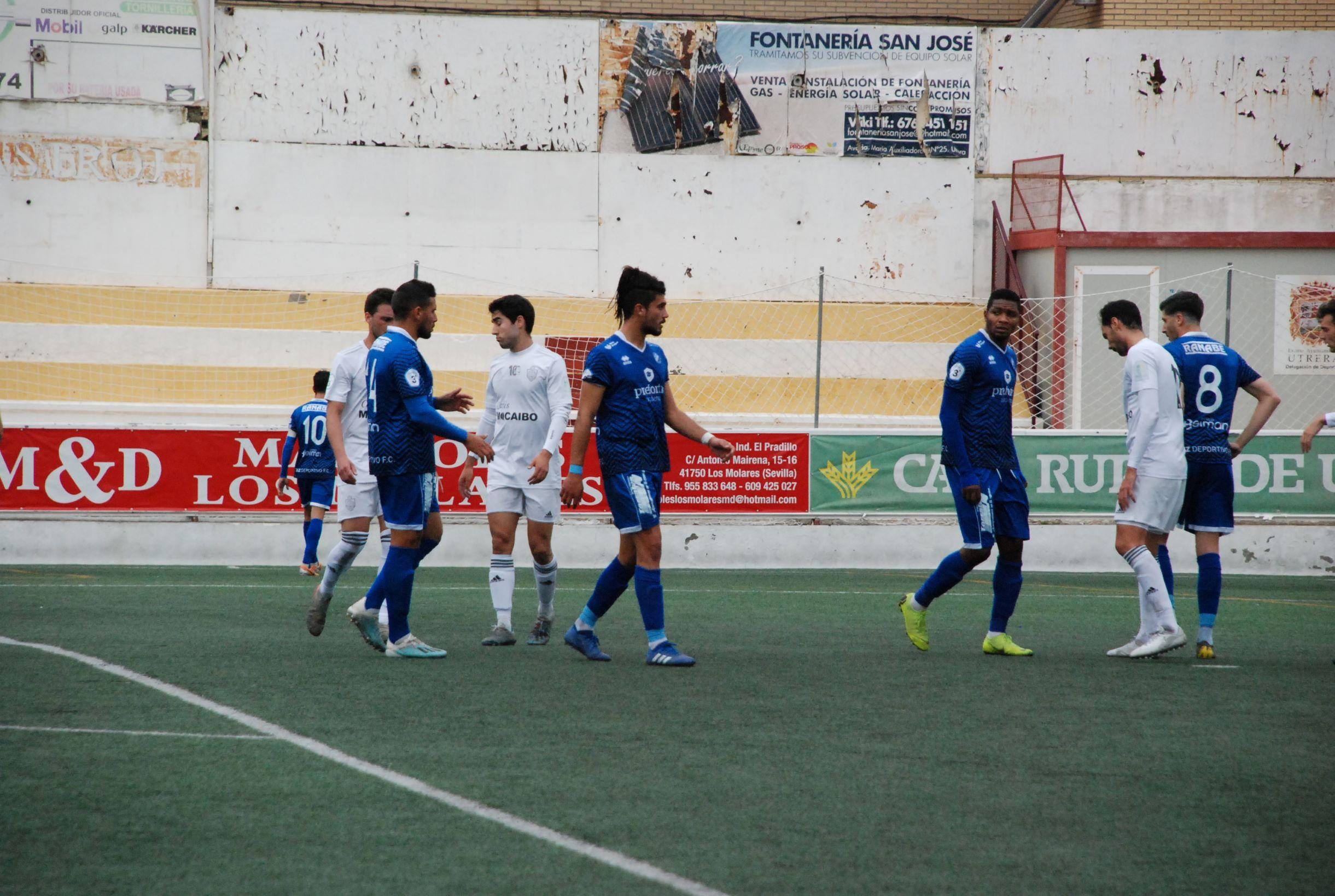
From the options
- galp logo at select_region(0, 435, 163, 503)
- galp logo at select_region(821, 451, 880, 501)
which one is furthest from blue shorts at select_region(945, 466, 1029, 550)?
galp logo at select_region(0, 435, 163, 503)

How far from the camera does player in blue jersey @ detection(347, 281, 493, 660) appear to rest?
7312 mm

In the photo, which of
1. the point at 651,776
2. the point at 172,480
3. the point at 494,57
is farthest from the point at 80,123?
the point at 651,776

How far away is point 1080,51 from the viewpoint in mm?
21750

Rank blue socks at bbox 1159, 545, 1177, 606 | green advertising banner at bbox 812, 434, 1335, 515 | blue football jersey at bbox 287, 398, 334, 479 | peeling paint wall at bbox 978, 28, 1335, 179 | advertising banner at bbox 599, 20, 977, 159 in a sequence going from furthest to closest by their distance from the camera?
peeling paint wall at bbox 978, 28, 1335, 179, advertising banner at bbox 599, 20, 977, 159, green advertising banner at bbox 812, 434, 1335, 515, blue football jersey at bbox 287, 398, 334, 479, blue socks at bbox 1159, 545, 1177, 606

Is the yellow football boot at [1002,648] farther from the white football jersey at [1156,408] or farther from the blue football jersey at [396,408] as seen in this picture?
the blue football jersey at [396,408]

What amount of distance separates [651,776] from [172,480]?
1028 centimetres

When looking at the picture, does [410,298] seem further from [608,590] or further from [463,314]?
[463,314]

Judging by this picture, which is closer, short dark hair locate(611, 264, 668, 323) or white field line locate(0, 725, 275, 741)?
white field line locate(0, 725, 275, 741)

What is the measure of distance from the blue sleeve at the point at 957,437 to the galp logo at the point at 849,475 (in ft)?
21.9

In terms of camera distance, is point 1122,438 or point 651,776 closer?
point 651,776

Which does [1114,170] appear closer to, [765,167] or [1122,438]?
[765,167]

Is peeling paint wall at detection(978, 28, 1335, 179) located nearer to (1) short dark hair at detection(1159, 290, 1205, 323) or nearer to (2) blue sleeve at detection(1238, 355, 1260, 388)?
(2) blue sleeve at detection(1238, 355, 1260, 388)

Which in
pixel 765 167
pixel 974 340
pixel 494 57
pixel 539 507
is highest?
pixel 494 57

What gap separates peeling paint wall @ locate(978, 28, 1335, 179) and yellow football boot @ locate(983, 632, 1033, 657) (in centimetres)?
1490
